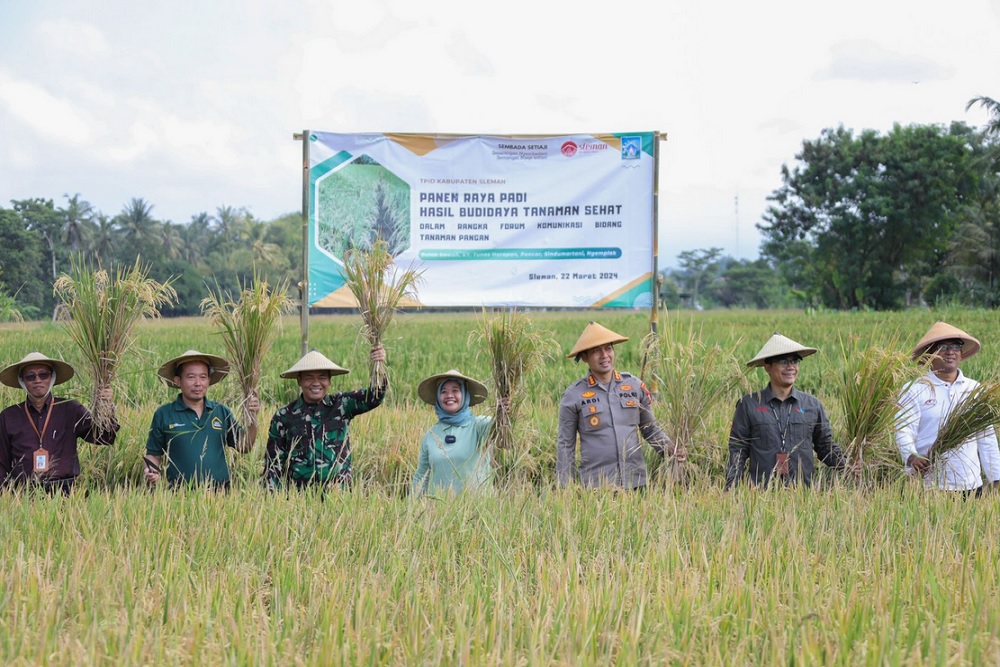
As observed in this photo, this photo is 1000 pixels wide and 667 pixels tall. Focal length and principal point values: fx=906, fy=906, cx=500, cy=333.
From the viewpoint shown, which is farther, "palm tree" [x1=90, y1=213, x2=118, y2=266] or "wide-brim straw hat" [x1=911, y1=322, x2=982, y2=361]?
"palm tree" [x1=90, y1=213, x2=118, y2=266]

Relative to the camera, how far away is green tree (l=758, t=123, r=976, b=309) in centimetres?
3944

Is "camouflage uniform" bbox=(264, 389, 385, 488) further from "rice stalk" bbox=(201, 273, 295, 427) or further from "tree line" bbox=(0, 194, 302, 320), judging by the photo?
"tree line" bbox=(0, 194, 302, 320)

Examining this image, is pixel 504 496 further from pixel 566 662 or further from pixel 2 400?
pixel 2 400

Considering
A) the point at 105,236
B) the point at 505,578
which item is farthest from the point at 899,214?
the point at 105,236

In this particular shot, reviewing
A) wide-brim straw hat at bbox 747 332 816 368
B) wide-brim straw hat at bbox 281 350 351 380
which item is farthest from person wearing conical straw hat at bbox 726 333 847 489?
wide-brim straw hat at bbox 281 350 351 380

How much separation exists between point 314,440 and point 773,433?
8.40 ft

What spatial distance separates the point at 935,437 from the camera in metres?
5.19

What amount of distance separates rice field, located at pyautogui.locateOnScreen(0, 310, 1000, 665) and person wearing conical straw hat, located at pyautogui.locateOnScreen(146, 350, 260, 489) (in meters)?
0.39

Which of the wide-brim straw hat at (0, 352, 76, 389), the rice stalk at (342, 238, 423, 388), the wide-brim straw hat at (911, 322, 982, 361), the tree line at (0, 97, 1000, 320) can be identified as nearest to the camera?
the wide-brim straw hat at (0, 352, 76, 389)

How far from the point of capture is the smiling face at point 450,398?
4996mm

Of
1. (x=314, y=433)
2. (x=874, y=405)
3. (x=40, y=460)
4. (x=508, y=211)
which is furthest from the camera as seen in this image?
(x=508, y=211)

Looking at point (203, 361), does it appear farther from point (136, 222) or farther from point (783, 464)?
point (136, 222)

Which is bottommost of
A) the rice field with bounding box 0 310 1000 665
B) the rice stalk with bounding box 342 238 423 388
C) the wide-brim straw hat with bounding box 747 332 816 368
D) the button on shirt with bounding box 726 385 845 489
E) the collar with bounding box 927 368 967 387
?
the rice field with bounding box 0 310 1000 665

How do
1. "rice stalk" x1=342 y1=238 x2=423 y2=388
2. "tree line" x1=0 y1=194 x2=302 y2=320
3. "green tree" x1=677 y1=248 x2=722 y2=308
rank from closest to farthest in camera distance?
"rice stalk" x1=342 y1=238 x2=423 y2=388, "tree line" x1=0 y1=194 x2=302 y2=320, "green tree" x1=677 y1=248 x2=722 y2=308
